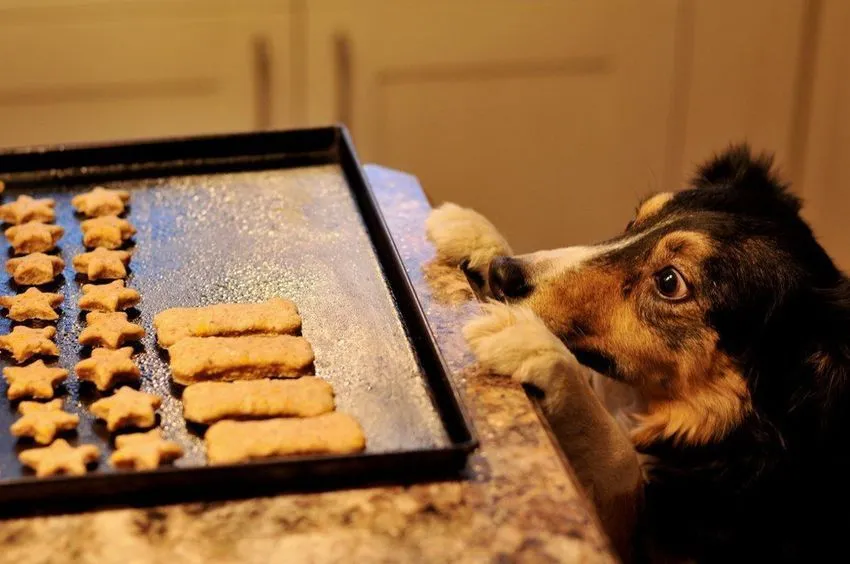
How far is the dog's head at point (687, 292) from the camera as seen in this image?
5.03 ft

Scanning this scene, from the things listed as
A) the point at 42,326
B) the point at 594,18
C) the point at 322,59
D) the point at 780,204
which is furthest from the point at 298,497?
the point at 594,18

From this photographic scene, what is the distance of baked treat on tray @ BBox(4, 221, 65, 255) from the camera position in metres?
1.60

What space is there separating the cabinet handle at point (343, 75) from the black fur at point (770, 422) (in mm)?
1597

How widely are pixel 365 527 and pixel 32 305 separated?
67 centimetres

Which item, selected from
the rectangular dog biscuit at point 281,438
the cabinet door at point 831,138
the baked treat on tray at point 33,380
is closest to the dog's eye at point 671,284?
the rectangular dog biscuit at point 281,438

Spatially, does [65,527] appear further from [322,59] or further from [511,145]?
[511,145]

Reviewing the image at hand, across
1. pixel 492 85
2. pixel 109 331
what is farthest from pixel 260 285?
pixel 492 85

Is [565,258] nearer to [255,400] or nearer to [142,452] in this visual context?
[255,400]

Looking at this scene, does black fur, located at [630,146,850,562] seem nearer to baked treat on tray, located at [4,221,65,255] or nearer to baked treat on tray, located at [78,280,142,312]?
baked treat on tray, located at [78,280,142,312]

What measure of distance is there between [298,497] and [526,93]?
7.42ft

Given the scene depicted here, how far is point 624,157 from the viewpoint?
325 cm

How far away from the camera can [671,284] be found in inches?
63.6

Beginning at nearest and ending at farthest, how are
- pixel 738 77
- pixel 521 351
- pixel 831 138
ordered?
1. pixel 521 351
2. pixel 738 77
3. pixel 831 138

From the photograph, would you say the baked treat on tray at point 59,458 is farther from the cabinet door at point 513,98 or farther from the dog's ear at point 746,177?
the cabinet door at point 513,98
